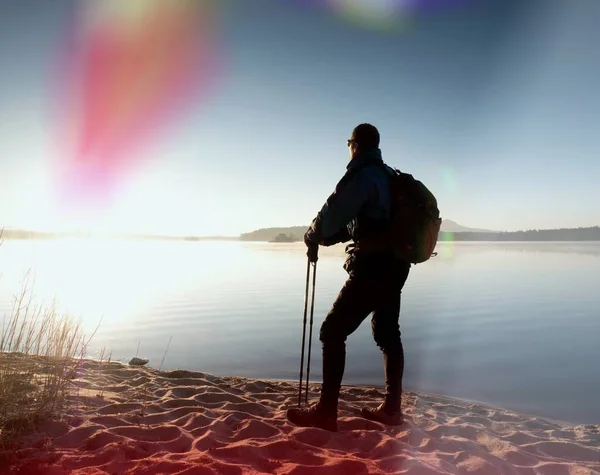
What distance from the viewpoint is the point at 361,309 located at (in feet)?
14.2

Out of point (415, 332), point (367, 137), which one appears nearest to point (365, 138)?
point (367, 137)

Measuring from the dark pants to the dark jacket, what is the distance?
296 mm

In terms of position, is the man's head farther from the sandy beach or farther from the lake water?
the lake water

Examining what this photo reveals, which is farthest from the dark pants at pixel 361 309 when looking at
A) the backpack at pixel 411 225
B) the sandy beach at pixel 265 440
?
the sandy beach at pixel 265 440

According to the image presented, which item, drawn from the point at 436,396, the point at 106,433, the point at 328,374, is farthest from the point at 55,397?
the point at 436,396

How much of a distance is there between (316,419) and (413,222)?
2044 millimetres

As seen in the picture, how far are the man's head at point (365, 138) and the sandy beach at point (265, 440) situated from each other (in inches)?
104

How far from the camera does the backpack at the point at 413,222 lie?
413cm

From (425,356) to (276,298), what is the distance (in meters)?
7.17

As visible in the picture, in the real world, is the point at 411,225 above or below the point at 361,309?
above

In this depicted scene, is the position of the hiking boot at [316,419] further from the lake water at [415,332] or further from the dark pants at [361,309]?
the lake water at [415,332]

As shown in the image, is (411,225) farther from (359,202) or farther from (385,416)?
(385,416)

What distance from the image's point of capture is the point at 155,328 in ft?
36.9

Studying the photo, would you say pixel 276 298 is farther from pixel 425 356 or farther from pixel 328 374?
pixel 328 374
